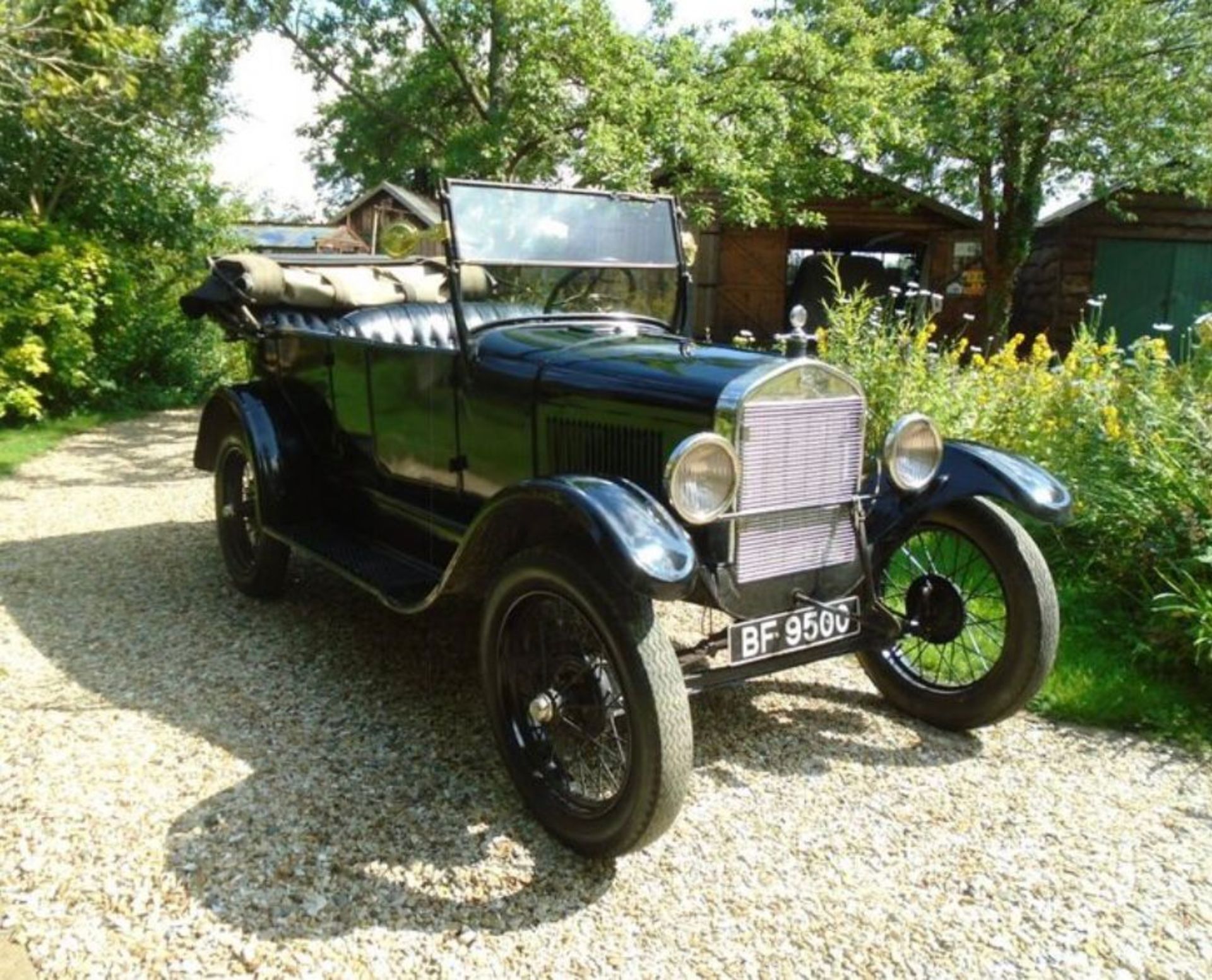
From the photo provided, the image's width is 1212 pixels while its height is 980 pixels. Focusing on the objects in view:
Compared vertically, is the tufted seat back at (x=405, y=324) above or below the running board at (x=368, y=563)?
above

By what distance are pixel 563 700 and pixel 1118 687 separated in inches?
92.9

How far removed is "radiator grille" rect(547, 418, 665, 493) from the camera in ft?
9.89

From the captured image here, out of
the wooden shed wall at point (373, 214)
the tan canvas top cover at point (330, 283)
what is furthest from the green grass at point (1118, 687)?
the wooden shed wall at point (373, 214)

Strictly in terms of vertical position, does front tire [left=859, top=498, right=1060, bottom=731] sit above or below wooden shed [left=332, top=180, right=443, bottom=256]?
below

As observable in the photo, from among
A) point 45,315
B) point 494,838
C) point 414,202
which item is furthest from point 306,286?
point 414,202

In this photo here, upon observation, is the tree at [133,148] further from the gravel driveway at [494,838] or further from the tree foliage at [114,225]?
the gravel driveway at [494,838]

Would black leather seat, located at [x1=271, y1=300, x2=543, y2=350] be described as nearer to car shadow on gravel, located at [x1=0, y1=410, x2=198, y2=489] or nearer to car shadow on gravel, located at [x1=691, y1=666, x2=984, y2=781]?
car shadow on gravel, located at [x1=691, y1=666, x2=984, y2=781]

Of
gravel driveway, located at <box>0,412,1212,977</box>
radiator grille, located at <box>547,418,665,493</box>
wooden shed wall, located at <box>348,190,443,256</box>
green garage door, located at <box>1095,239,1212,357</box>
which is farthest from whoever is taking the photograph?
wooden shed wall, located at <box>348,190,443,256</box>

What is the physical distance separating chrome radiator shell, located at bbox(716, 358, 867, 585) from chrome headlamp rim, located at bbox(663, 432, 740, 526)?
Answer: 89 mm

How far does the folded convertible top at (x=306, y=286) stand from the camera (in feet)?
17.1

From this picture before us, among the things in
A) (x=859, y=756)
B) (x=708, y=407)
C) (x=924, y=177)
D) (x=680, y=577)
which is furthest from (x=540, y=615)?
(x=924, y=177)

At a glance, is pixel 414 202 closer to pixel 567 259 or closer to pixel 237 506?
pixel 237 506

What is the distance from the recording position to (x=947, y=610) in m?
3.34

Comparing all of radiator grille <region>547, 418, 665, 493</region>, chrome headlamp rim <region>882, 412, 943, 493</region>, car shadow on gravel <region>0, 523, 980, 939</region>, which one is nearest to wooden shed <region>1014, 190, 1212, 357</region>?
chrome headlamp rim <region>882, 412, 943, 493</region>
